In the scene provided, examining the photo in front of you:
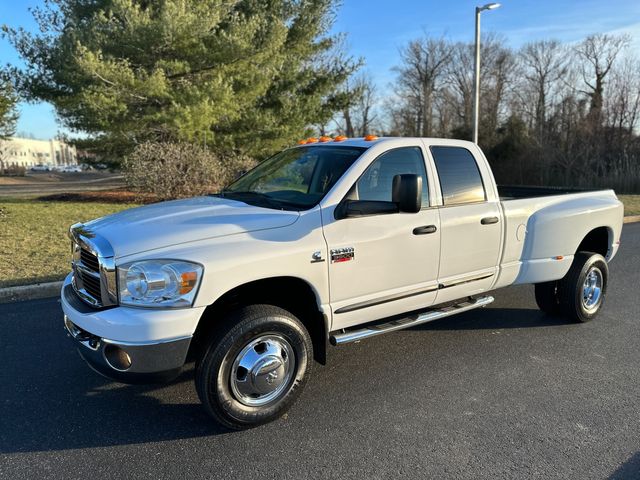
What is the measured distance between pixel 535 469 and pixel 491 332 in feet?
7.39

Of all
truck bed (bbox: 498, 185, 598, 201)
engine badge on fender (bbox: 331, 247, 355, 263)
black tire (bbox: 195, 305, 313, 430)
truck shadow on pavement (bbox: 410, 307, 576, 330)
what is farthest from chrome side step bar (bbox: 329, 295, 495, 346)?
truck bed (bbox: 498, 185, 598, 201)

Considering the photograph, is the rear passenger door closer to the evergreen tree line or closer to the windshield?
the windshield

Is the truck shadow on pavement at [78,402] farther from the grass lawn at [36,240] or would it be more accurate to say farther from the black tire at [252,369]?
the grass lawn at [36,240]

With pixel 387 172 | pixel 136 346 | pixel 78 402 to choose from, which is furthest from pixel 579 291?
pixel 78 402

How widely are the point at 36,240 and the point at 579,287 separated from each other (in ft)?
28.2

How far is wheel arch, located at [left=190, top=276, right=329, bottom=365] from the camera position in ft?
10.5

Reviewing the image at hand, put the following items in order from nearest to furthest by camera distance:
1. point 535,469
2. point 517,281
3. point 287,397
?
point 535,469 → point 287,397 → point 517,281

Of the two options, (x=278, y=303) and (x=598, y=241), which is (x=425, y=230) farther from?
(x=598, y=241)

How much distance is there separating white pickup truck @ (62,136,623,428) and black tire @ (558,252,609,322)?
0.39m

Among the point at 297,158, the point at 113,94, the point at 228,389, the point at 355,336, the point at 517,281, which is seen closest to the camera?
the point at 228,389

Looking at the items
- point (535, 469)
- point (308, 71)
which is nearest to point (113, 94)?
point (308, 71)

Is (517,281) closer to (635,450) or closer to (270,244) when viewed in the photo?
(635,450)

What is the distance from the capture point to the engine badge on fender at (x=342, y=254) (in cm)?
339

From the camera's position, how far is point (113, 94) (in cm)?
1383
